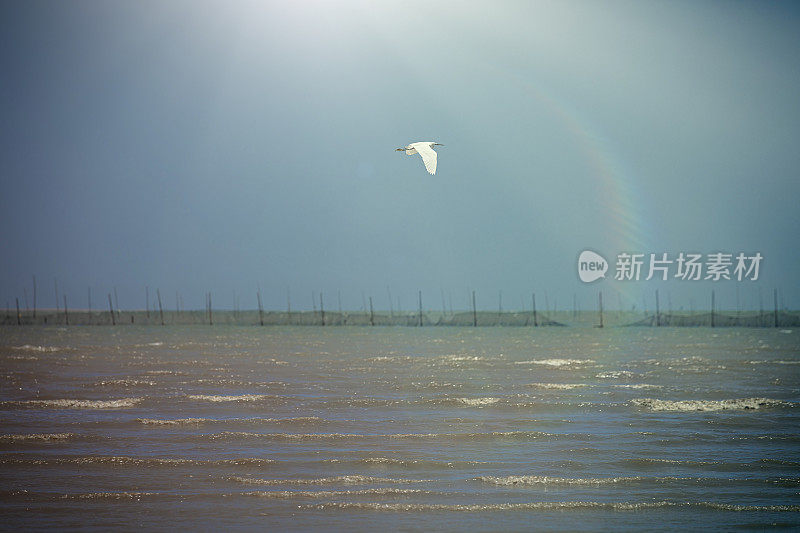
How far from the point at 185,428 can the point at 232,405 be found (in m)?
3.96

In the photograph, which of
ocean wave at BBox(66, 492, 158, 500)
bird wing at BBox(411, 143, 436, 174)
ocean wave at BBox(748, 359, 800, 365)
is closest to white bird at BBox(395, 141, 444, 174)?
bird wing at BBox(411, 143, 436, 174)

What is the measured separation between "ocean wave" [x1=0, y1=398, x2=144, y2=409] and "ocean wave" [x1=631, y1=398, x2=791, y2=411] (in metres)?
13.7

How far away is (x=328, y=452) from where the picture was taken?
13.5 metres

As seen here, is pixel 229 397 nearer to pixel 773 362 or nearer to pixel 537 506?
pixel 537 506

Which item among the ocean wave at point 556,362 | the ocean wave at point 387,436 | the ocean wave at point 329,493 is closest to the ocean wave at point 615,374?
the ocean wave at point 556,362

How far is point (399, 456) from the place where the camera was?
13.1 meters

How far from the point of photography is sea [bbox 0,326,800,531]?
968 centimetres

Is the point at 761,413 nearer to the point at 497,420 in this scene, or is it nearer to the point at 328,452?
the point at 497,420

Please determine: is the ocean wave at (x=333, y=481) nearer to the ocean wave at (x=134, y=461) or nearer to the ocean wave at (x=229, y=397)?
the ocean wave at (x=134, y=461)

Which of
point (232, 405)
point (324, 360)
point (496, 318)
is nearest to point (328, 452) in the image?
point (232, 405)

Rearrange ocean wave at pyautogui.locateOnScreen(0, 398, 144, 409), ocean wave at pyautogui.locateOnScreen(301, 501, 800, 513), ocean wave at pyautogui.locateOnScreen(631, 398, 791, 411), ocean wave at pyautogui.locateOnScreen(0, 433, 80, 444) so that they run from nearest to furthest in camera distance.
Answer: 1. ocean wave at pyautogui.locateOnScreen(301, 501, 800, 513)
2. ocean wave at pyautogui.locateOnScreen(0, 433, 80, 444)
3. ocean wave at pyautogui.locateOnScreen(631, 398, 791, 411)
4. ocean wave at pyautogui.locateOnScreen(0, 398, 144, 409)

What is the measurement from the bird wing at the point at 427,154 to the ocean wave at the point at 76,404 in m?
10.5

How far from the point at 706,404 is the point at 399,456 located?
10783 millimetres

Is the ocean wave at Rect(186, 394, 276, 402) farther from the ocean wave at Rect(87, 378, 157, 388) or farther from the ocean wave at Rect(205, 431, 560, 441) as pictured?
Result: the ocean wave at Rect(205, 431, 560, 441)
